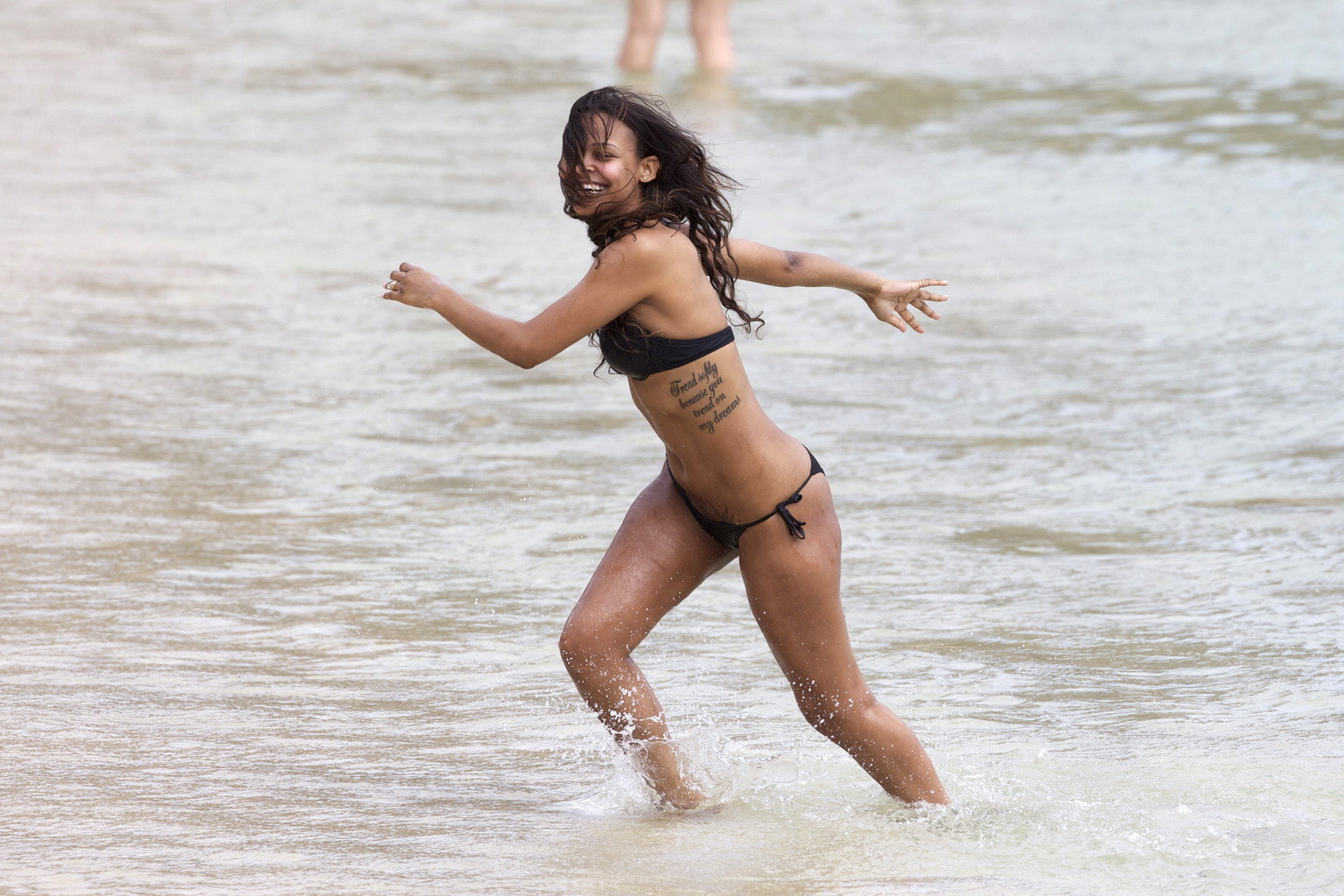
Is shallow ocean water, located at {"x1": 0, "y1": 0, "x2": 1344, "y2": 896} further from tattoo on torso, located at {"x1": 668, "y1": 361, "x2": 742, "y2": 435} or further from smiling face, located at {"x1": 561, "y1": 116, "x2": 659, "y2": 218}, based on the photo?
smiling face, located at {"x1": 561, "y1": 116, "x2": 659, "y2": 218}

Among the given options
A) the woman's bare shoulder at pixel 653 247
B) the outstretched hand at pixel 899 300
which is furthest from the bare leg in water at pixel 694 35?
the woman's bare shoulder at pixel 653 247

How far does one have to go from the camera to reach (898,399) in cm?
748

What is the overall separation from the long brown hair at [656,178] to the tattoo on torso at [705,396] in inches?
5.7

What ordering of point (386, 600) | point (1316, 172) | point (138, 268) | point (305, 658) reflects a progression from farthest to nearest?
point (1316, 172) < point (138, 268) < point (386, 600) < point (305, 658)

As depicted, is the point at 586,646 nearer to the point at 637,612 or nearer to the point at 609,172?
the point at 637,612

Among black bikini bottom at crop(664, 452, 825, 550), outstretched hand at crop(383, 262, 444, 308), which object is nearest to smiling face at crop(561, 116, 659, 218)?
outstretched hand at crop(383, 262, 444, 308)

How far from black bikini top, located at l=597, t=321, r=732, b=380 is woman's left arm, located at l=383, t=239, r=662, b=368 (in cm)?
8

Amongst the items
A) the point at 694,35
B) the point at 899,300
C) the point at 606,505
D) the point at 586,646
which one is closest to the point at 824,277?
the point at 899,300

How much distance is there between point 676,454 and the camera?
3855 mm

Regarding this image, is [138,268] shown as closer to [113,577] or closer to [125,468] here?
[125,468]

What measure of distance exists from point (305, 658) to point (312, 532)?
106cm

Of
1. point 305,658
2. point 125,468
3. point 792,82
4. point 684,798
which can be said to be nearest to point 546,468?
point 125,468

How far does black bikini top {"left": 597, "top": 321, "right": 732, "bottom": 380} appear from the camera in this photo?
3732mm

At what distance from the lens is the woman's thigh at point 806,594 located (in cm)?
379
